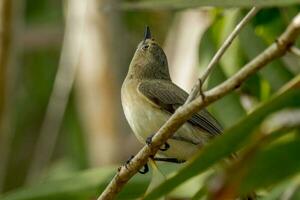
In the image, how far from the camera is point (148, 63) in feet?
13.5

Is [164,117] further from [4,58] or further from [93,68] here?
[93,68]

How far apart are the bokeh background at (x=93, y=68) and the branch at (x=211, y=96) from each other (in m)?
0.90

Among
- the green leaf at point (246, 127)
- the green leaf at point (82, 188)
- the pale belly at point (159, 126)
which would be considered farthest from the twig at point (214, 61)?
the pale belly at point (159, 126)

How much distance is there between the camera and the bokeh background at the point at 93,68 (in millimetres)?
3775

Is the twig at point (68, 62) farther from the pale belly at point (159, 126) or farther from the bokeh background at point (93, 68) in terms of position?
the pale belly at point (159, 126)

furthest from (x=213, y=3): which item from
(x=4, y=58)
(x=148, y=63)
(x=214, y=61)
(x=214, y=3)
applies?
(x=4, y=58)

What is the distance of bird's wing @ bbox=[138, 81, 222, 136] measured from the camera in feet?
11.5

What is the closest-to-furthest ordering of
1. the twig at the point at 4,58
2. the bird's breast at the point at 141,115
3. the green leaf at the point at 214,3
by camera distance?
the green leaf at the point at 214,3
the bird's breast at the point at 141,115
the twig at the point at 4,58

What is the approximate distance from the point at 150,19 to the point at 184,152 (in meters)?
3.28

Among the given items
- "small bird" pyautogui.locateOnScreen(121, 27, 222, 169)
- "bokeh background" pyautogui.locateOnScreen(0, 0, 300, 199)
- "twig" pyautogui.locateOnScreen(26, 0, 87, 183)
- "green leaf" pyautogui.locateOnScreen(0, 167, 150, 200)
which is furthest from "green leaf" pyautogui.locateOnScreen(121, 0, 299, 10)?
"twig" pyautogui.locateOnScreen(26, 0, 87, 183)

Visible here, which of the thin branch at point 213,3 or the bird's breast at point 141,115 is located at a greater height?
the thin branch at point 213,3

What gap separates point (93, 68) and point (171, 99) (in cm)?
246

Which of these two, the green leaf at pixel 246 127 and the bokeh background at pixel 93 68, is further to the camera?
the bokeh background at pixel 93 68

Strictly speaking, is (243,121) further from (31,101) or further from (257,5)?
(31,101)
